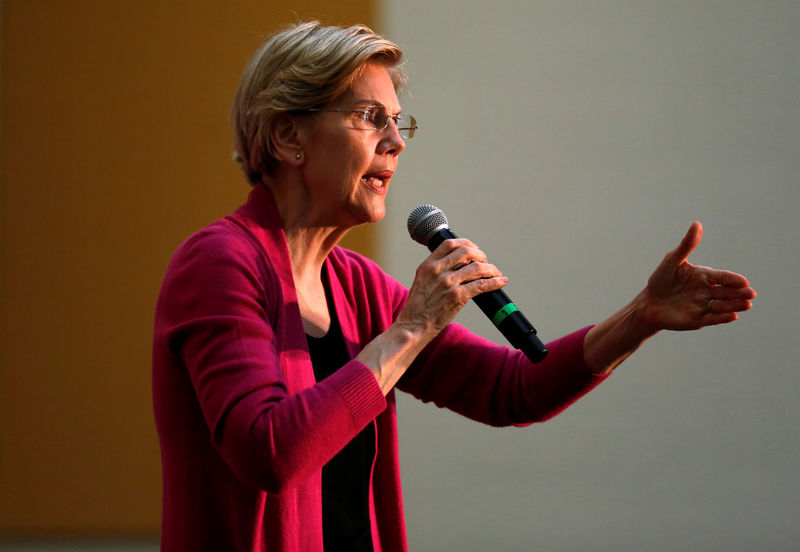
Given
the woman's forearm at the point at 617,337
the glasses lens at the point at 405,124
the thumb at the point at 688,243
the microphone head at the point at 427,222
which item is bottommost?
the woman's forearm at the point at 617,337

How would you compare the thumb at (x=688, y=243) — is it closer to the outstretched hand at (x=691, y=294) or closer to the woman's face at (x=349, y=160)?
the outstretched hand at (x=691, y=294)

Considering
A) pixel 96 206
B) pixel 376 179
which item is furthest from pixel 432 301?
pixel 96 206

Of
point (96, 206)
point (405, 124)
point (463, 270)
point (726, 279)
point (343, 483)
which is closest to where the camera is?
point (463, 270)

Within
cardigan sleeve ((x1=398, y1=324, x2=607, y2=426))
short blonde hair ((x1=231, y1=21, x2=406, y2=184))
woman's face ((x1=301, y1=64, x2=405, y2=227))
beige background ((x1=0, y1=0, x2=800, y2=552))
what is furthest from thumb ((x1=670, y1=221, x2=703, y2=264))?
beige background ((x1=0, y1=0, x2=800, y2=552))

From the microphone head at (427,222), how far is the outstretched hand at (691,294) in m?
0.42

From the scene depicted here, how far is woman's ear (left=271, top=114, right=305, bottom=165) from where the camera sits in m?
1.57

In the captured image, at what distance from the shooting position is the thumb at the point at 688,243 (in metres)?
1.42

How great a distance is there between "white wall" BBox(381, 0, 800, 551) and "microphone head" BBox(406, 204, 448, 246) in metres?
1.77

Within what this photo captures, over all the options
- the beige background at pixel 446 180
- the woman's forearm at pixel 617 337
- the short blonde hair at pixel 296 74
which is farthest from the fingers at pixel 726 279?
the beige background at pixel 446 180

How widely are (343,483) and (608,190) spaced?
219 cm

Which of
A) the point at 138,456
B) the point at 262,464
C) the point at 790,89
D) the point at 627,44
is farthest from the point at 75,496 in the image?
the point at 790,89

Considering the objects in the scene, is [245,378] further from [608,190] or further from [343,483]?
[608,190]

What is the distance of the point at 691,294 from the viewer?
150cm

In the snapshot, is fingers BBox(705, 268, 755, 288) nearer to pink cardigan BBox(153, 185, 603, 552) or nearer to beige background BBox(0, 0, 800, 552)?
pink cardigan BBox(153, 185, 603, 552)
